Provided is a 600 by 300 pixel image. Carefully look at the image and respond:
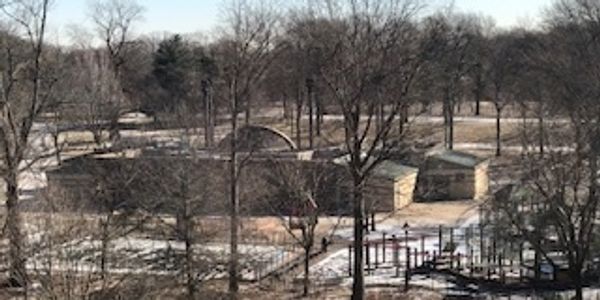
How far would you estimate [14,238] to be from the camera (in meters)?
21.1

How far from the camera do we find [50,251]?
1501 cm

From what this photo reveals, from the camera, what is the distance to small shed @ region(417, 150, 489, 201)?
125 ft

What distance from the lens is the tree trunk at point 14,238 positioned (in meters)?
18.7

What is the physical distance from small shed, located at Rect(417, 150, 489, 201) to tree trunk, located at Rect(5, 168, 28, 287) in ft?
63.4

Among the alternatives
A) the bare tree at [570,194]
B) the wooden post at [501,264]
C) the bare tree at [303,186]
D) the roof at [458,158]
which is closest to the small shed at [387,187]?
the bare tree at [303,186]

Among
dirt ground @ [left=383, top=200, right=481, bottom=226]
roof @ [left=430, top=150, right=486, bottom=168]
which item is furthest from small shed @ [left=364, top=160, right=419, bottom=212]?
roof @ [left=430, top=150, right=486, bottom=168]

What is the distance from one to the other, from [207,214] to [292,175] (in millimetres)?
3071

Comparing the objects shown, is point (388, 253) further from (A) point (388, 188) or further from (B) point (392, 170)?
(B) point (392, 170)

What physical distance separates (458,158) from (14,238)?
886 inches

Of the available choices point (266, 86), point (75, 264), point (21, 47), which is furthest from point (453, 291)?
point (266, 86)

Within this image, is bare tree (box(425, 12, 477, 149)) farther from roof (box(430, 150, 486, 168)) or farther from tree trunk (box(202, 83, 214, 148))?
tree trunk (box(202, 83, 214, 148))

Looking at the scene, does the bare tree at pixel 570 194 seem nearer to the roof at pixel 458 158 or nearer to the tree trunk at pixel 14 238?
the roof at pixel 458 158

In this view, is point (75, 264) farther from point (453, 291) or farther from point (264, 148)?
point (264, 148)

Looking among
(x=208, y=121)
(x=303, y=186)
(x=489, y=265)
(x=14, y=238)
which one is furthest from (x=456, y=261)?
(x=208, y=121)
